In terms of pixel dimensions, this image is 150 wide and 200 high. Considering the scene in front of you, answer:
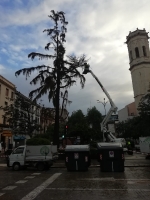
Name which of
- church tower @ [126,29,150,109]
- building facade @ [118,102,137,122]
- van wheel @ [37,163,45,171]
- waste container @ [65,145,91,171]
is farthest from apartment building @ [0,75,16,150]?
building facade @ [118,102,137,122]

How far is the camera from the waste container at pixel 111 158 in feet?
48.0

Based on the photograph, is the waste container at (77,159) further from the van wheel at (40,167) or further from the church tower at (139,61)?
the church tower at (139,61)

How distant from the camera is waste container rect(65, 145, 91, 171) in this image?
15453 mm

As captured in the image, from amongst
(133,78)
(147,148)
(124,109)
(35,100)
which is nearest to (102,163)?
(147,148)

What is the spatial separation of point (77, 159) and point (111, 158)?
237 centimetres

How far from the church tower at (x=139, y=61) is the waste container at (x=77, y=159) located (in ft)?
182

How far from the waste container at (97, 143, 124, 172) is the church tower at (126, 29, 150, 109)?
55.5 metres

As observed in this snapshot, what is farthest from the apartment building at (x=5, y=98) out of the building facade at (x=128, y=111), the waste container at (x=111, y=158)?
the building facade at (x=128, y=111)

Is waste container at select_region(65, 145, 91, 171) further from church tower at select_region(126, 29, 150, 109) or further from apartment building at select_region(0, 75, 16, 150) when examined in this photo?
church tower at select_region(126, 29, 150, 109)

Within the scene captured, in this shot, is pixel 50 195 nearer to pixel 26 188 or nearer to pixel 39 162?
pixel 26 188

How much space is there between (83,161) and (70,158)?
36.3 inches

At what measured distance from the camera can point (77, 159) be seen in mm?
15523

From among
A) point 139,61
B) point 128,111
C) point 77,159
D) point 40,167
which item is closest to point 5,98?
point 40,167

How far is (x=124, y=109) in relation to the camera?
325 ft
